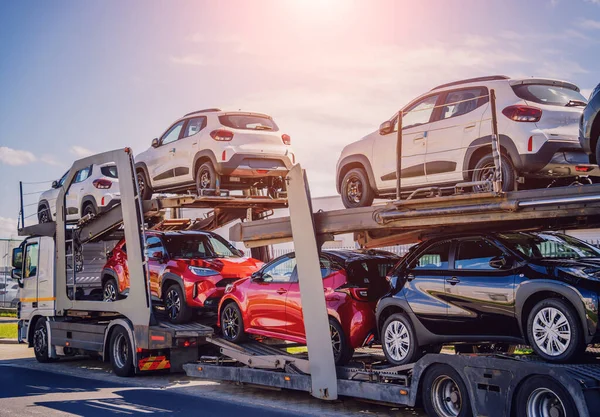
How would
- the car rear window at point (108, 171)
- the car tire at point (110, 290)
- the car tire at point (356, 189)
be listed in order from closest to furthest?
1. the car tire at point (356, 189)
2. the car tire at point (110, 290)
3. the car rear window at point (108, 171)

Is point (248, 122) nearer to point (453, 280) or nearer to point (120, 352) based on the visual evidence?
point (120, 352)

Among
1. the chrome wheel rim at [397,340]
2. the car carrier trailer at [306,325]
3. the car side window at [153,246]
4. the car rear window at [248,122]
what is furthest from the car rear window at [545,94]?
the car side window at [153,246]

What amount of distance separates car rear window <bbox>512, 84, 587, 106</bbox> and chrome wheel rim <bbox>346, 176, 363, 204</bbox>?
119 inches

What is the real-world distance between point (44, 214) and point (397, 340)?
35.9 ft

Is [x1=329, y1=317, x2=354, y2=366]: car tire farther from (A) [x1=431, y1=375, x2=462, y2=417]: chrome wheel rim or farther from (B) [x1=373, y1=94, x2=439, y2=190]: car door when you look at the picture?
(B) [x1=373, y1=94, x2=439, y2=190]: car door

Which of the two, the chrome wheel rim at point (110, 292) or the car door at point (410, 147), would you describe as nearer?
the car door at point (410, 147)

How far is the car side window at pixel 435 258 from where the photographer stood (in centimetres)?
952

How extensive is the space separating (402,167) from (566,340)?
3.65 meters

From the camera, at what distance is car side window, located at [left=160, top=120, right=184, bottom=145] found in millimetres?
15438

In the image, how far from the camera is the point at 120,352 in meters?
14.4

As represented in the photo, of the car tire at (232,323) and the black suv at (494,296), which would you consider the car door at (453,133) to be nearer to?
the black suv at (494,296)

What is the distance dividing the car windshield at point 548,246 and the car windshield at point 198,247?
6483 millimetres

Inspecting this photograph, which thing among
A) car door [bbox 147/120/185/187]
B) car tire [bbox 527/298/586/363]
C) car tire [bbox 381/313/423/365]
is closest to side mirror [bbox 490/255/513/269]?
car tire [bbox 527/298/586/363]

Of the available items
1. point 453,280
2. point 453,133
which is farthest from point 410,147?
point 453,280
